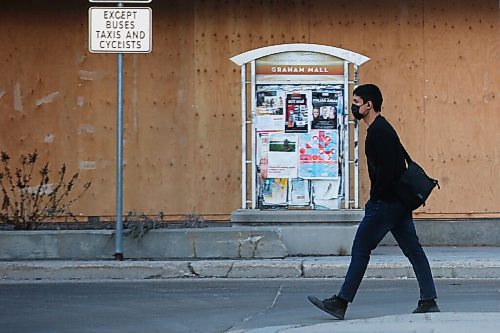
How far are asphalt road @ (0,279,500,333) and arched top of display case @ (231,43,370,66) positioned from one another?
3.85 m

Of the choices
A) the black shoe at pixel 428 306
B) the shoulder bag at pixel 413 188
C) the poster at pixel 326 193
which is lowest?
the black shoe at pixel 428 306

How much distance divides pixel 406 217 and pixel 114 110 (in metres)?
7.08

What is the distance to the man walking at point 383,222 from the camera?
27.3 ft

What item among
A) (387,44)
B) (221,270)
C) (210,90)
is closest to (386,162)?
(221,270)

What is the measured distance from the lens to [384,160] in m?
8.32

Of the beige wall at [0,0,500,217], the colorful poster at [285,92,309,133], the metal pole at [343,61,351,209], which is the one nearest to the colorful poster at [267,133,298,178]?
the colorful poster at [285,92,309,133]

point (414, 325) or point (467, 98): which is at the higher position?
point (467, 98)

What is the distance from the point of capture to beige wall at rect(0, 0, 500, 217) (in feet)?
47.2

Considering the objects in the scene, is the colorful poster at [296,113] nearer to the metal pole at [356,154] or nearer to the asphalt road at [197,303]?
the metal pole at [356,154]

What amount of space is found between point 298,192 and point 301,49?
1994mm

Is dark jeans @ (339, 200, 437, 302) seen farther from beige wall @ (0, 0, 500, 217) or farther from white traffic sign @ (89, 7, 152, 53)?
beige wall @ (0, 0, 500, 217)

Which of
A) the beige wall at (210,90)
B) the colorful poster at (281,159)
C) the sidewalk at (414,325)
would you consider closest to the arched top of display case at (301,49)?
the beige wall at (210,90)

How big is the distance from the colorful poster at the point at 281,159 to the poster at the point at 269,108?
0.70 feet

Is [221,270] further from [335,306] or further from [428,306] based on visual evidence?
[428,306]
